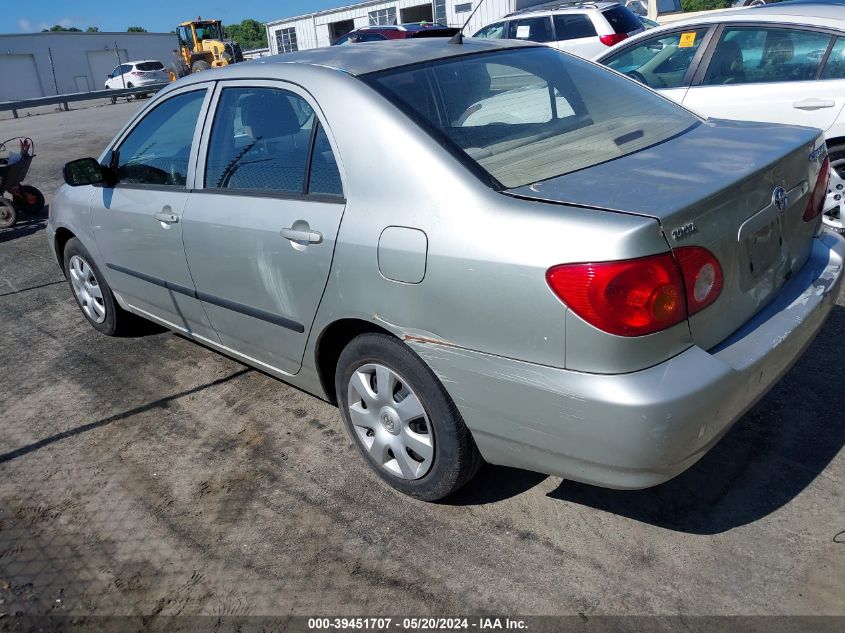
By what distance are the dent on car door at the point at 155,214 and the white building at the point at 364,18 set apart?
82.8ft

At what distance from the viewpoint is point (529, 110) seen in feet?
10.3

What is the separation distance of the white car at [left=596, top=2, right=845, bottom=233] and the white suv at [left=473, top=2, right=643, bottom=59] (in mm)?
7689

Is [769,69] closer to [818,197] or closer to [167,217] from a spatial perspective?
[818,197]

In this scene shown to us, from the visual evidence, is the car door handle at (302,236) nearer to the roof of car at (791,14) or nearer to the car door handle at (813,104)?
the car door handle at (813,104)

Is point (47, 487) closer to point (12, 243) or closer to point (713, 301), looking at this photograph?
point (713, 301)

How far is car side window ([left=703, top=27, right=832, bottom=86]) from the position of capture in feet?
16.9

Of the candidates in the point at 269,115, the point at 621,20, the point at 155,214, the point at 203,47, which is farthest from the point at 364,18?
the point at 269,115

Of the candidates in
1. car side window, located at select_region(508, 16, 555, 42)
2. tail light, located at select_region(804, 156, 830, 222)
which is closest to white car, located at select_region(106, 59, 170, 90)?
car side window, located at select_region(508, 16, 555, 42)

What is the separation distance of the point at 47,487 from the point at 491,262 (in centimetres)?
239

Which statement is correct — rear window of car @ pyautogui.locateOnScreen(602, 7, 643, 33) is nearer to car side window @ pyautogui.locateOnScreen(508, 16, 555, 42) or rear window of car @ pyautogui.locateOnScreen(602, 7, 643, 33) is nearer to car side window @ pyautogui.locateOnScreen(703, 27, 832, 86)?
car side window @ pyautogui.locateOnScreen(508, 16, 555, 42)

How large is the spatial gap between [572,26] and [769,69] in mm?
9005

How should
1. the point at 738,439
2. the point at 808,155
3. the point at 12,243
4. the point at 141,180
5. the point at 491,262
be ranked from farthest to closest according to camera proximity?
the point at 12,243
the point at 141,180
the point at 738,439
the point at 808,155
the point at 491,262

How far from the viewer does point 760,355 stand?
7.99 feet

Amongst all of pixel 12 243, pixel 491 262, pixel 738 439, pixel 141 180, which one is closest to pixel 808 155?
pixel 738 439
